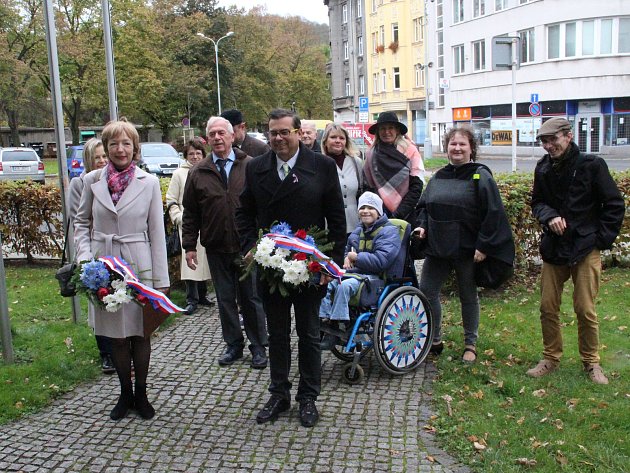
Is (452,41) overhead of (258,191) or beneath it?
overhead

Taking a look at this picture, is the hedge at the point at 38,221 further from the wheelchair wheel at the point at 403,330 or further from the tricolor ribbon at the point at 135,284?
the tricolor ribbon at the point at 135,284

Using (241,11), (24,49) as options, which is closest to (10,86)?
(24,49)

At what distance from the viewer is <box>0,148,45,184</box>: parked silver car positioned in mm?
28203

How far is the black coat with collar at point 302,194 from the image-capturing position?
15.3 feet

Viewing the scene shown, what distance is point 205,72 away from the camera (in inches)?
2191

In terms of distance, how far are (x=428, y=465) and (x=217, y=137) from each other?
3.31 m

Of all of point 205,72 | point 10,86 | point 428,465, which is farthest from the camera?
point 205,72

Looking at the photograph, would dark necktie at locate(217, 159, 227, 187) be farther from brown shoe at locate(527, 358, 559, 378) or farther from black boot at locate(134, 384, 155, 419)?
brown shoe at locate(527, 358, 559, 378)

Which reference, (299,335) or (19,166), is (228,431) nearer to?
(299,335)

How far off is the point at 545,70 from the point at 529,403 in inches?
1498

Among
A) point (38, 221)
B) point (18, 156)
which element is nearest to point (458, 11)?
point (18, 156)

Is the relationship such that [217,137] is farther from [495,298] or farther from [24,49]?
[24,49]

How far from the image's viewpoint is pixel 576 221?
206 inches

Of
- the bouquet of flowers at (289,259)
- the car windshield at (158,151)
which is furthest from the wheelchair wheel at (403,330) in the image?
the car windshield at (158,151)
